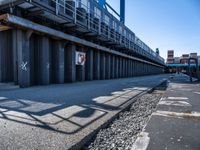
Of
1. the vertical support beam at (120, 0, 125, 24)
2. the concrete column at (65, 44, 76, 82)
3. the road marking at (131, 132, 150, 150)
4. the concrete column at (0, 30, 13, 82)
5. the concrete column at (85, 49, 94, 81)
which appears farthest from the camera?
the vertical support beam at (120, 0, 125, 24)

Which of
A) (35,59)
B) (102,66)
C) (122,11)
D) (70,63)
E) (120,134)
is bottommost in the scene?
(120,134)

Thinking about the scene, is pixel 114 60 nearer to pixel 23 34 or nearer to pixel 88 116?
pixel 23 34

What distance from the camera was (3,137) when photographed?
2.77 m

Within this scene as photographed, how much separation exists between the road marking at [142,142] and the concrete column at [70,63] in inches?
431

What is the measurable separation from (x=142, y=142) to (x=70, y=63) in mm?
11344

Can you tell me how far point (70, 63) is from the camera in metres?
13.7

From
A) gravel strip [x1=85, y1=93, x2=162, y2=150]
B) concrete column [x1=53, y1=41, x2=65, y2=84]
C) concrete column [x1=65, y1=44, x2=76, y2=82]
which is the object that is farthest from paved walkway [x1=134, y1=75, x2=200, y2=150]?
concrete column [x1=65, y1=44, x2=76, y2=82]

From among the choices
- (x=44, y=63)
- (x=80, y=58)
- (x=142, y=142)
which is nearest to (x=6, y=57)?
(x=44, y=63)

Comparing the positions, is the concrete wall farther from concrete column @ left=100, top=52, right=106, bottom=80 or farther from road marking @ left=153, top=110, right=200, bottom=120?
road marking @ left=153, top=110, right=200, bottom=120

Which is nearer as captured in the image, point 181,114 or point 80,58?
point 181,114

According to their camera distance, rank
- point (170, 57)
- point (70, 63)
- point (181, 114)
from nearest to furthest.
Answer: point (181, 114)
point (70, 63)
point (170, 57)

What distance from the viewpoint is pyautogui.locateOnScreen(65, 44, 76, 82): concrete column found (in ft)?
45.1

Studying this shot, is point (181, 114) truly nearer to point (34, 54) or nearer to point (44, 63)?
point (44, 63)

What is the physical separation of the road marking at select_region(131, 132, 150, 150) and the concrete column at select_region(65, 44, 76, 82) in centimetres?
1095
